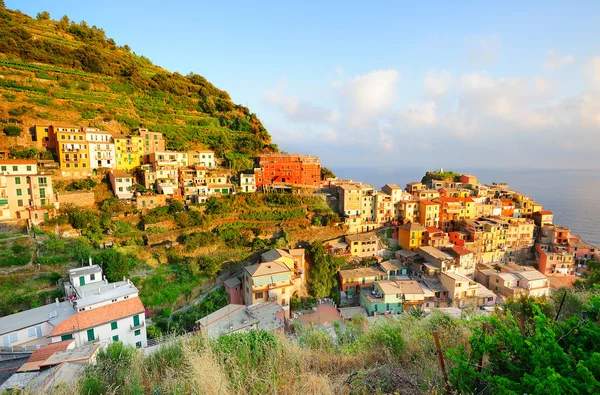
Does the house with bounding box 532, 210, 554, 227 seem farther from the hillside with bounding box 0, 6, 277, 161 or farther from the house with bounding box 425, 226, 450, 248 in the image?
the hillside with bounding box 0, 6, 277, 161

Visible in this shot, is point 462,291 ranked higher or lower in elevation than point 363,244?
lower

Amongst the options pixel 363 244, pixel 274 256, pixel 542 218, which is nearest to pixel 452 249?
pixel 363 244

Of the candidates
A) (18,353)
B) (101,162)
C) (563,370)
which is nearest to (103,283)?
(18,353)

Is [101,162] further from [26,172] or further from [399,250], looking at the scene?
[399,250]

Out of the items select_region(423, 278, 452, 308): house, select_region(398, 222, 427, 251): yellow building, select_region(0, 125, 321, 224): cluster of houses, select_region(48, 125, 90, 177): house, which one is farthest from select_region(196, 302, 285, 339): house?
select_region(48, 125, 90, 177): house

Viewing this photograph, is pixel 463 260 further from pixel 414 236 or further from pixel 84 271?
pixel 84 271

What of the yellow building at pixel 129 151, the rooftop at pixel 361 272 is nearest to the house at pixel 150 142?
the yellow building at pixel 129 151
